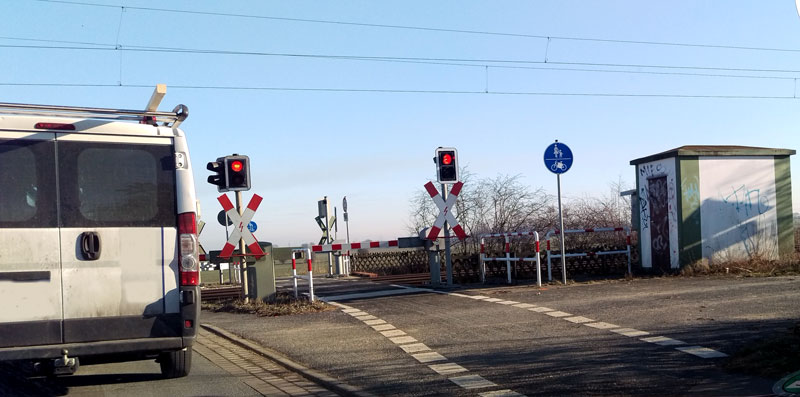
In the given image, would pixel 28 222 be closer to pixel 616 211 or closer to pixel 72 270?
pixel 72 270

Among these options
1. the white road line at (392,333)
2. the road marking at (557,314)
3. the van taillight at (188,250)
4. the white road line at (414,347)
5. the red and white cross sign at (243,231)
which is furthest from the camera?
the red and white cross sign at (243,231)

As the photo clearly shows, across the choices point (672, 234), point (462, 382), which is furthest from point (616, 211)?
point (462, 382)

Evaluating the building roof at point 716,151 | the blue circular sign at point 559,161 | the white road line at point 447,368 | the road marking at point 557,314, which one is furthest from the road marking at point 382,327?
the building roof at point 716,151

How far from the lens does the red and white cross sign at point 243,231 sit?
46.8 feet

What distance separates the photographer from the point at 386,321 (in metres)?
11.7

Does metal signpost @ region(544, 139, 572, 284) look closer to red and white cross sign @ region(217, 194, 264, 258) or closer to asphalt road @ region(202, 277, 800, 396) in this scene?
asphalt road @ region(202, 277, 800, 396)

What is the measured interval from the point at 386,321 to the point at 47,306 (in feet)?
19.5

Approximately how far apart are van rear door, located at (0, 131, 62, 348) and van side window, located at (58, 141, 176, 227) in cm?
16

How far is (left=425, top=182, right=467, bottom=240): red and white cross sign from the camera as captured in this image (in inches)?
623

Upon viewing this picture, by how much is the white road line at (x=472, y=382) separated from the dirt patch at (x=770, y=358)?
2.25m

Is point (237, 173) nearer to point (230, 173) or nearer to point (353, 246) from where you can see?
point (230, 173)

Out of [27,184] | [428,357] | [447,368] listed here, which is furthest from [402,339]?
[27,184]

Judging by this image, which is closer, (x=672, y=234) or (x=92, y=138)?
(x=92, y=138)

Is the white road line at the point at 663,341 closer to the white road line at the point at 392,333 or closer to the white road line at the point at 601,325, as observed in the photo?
the white road line at the point at 601,325
